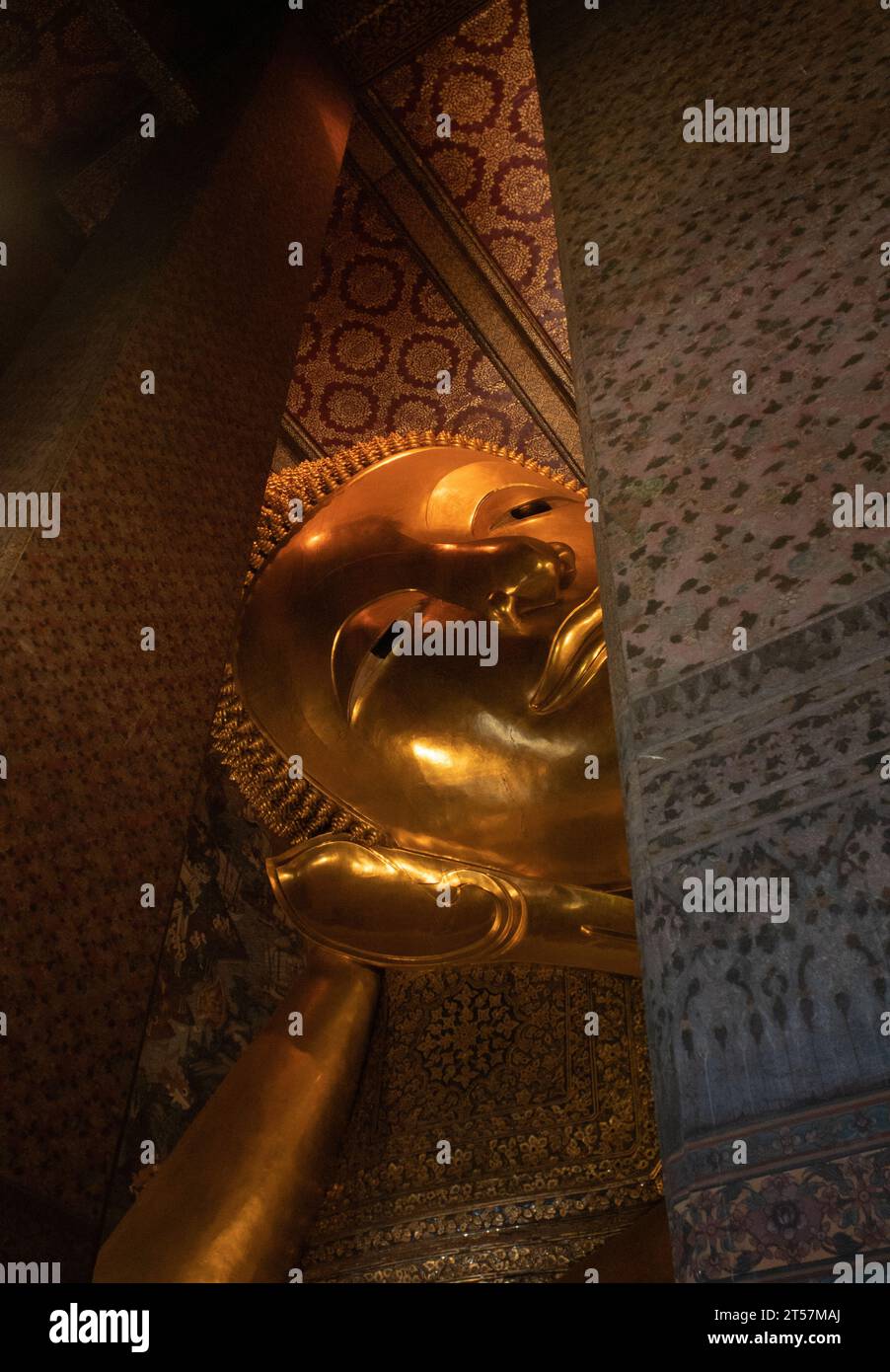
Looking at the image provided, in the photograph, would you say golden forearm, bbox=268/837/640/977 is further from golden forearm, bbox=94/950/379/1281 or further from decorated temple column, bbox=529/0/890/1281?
decorated temple column, bbox=529/0/890/1281

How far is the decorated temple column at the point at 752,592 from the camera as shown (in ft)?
3.12

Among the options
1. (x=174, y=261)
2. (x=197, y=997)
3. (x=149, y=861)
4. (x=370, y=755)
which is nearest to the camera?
(x=149, y=861)

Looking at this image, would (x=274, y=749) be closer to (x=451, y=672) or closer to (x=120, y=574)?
(x=451, y=672)

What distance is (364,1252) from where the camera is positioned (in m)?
2.62

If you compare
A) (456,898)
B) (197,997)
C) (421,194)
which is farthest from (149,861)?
(421,194)

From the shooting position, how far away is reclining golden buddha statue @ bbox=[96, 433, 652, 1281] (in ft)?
8.61

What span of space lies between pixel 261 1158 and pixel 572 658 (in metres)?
1.21

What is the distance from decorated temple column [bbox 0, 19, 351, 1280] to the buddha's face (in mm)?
535

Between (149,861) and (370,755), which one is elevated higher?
(370,755)

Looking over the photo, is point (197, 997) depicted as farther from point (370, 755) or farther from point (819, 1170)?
point (819, 1170)

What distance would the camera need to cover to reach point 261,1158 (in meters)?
2.60
